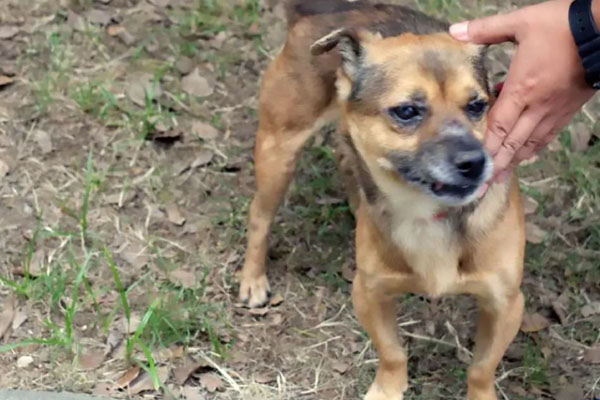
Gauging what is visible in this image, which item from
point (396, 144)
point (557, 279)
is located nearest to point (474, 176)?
point (396, 144)

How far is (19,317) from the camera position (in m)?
4.46

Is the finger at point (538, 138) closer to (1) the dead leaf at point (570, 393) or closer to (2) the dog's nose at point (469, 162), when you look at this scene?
(2) the dog's nose at point (469, 162)

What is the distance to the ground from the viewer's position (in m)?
4.31

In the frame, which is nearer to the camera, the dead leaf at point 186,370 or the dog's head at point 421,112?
the dog's head at point 421,112

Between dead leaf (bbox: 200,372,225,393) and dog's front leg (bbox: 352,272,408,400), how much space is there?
0.64 meters

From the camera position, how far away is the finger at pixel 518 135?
3357 millimetres

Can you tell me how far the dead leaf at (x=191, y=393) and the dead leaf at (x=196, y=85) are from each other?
6.92 ft

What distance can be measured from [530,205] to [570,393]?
1.21 m

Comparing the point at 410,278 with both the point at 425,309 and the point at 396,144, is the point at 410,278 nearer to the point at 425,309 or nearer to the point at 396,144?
the point at 396,144

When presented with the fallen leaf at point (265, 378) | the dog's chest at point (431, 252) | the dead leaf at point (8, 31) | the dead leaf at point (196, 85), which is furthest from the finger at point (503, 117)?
the dead leaf at point (8, 31)

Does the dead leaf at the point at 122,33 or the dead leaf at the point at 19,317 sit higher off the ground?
the dead leaf at the point at 122,33

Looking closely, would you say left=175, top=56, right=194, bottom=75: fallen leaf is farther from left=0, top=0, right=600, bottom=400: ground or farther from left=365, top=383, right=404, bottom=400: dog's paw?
left=365, top=383, right=404, bottom=400: dog's paw

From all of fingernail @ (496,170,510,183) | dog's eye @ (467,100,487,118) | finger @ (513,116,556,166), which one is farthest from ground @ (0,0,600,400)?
dog's eye @ (467,100,487,118)

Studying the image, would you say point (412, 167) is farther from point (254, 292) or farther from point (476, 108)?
point (254, 292)
